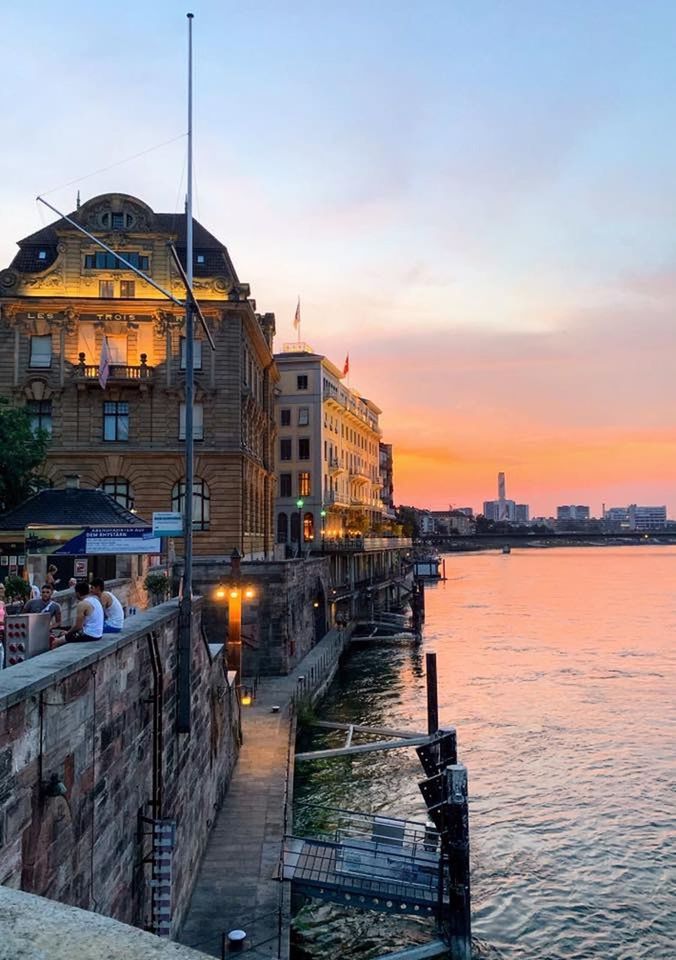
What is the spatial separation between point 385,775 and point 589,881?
28.3 feet

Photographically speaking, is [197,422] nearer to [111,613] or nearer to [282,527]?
[111,613]

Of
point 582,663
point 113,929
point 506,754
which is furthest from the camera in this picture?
point 582,663

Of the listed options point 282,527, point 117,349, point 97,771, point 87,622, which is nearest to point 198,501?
point 117,349

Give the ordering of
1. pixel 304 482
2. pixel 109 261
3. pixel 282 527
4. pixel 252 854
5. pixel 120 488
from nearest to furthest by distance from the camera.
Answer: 1. pixel 252 854
2. pixel 120 488
3. pixel 109 261
4. pixel 282 527
5. pixel 304 482

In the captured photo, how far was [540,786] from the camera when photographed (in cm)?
2558

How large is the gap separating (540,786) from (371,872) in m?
11.7

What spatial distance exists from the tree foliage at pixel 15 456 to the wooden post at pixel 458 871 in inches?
893

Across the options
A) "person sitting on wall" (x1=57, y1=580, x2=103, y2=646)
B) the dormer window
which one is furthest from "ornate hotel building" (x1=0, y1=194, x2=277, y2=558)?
"person sitting on wall" (x1=57, y1=580, x2=103, y2=646)

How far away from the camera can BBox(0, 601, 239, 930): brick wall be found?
22.2 feet

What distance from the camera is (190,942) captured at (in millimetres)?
12688

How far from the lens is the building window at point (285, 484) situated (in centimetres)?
7794

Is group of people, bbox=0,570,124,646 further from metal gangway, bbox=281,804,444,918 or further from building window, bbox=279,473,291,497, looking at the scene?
building window, bbox=279,473,291,497

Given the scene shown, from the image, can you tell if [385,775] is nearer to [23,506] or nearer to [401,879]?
[401,879]

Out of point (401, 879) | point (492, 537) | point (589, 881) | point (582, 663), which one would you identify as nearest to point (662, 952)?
point (589, 881)
